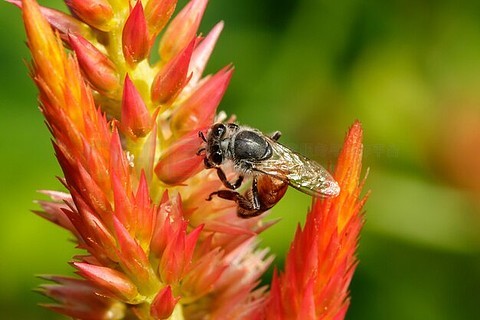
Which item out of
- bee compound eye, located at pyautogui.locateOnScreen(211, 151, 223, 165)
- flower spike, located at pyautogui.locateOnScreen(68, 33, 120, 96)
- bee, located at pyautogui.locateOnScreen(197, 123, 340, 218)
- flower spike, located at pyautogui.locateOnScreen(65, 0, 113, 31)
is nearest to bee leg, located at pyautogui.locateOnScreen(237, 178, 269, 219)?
bee, located at pyautogui.locateOnScreen(197, 123, 340, 218)

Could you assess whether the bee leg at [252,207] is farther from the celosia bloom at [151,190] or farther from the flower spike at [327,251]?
the flower spike at [327,251]

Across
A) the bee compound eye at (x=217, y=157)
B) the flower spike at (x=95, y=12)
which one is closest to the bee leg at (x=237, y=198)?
the bee compound eye at (x=217, y=157)

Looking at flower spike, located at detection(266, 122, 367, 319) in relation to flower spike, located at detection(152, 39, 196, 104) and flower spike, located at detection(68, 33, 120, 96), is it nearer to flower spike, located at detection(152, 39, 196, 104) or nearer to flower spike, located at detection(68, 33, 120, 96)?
flower spike, located at detection(152, 39, 196, 104)

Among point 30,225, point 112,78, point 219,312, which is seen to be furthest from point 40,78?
point 30,225

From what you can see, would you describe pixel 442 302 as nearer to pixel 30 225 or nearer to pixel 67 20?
pixel 30 225

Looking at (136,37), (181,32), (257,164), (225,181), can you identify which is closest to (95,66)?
(136,37)

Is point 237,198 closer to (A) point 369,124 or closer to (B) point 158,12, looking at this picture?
(B) point 158,12
